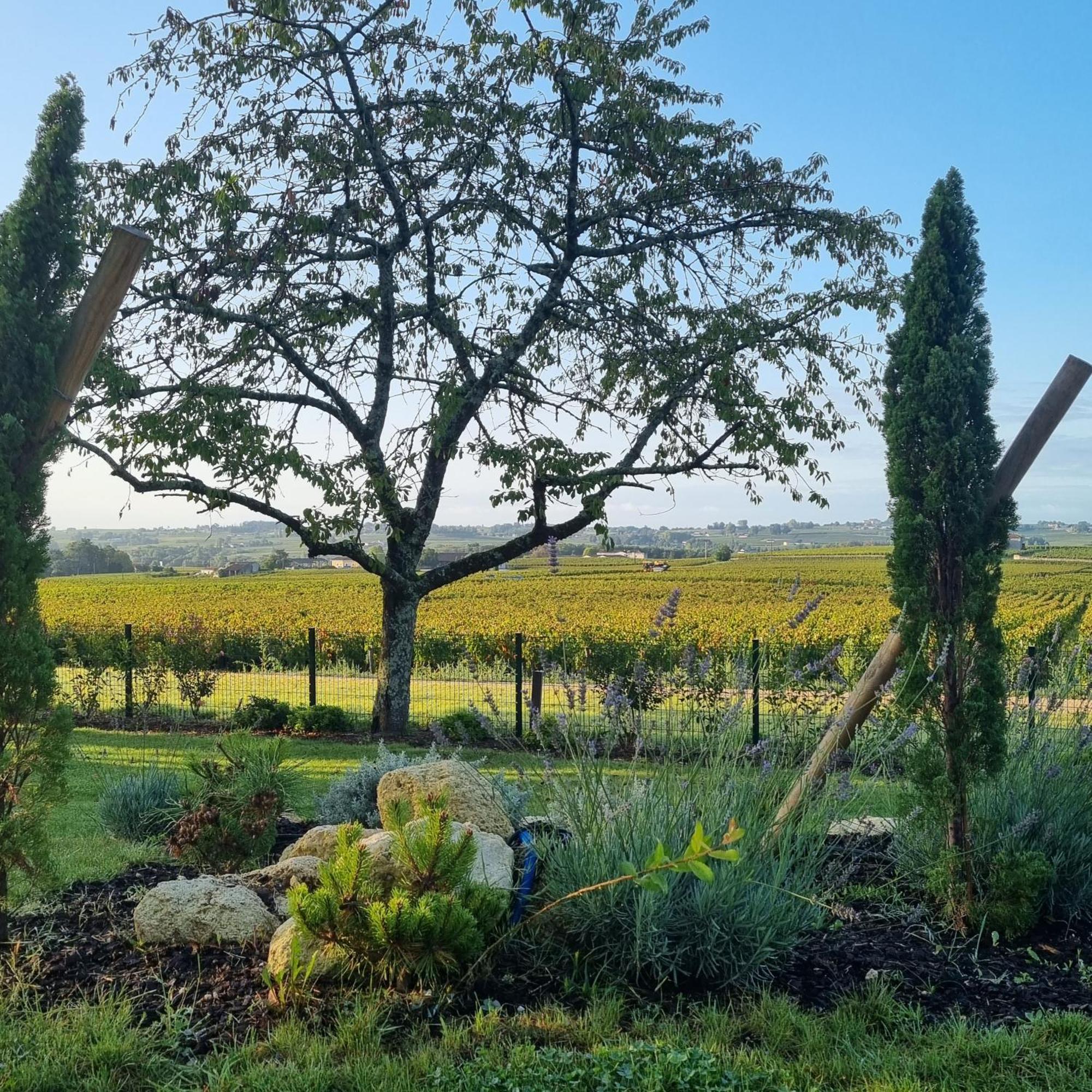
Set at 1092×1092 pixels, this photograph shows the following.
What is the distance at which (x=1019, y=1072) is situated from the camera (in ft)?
9.42

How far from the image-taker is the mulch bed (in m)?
3.25

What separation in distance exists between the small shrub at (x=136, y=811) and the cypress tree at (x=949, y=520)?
14.8 feet

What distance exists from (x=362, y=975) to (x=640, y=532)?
203 feet

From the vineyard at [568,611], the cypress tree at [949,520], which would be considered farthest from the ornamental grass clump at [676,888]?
the vineyard at [568,611]

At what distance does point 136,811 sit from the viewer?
6152mm

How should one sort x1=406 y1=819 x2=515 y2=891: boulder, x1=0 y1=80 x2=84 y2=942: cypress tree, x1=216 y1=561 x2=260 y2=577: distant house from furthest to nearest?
x1=216 y1=561 x2=260 y2=577: distant house, x1=0 y1=80 x2=84 y2=942: cypress tree, x1=406 y1=819 x2=515 y2=891: boulder

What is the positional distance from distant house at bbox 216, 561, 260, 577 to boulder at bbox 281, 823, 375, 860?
4961 centimetres

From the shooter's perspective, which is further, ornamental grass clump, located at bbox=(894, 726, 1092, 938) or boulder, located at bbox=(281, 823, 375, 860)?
boulder, located at bbox=(281, 823, 375, 860)

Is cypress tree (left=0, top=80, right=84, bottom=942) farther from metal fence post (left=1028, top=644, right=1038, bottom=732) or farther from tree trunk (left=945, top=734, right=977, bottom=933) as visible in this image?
metal fence post (left=1028, top=644, right=1038, bottom=732)

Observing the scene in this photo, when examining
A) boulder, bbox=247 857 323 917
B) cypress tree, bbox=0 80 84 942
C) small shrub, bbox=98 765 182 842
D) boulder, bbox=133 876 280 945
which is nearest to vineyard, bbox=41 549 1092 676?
small shrub, bbox=98 765 182 842

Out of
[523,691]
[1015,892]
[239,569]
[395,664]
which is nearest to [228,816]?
[1015,892]

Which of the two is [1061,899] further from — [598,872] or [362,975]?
[362,975]

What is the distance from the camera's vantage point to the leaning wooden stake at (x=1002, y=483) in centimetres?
432

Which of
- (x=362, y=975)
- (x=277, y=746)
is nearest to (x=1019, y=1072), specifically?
(x=362, y=975)
